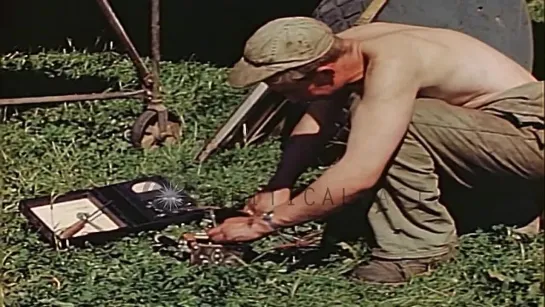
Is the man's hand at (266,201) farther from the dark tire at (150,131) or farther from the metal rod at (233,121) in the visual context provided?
the dark tire at (150,131)

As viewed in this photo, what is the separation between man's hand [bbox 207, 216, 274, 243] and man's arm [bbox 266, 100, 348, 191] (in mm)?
121

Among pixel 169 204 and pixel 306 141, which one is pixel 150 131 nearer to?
pixel 169 204

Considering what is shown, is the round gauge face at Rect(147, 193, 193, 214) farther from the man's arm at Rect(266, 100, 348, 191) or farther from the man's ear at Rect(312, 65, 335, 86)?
the man's ear at Rect(312, 65, 335, 86)

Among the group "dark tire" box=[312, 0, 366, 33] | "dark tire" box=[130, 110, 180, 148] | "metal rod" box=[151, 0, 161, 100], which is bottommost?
"dark tire" box=[130, 110, 180, 148]

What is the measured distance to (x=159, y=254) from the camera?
342cm

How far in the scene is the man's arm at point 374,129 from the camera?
10.0 feet

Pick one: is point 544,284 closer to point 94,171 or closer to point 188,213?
point 188,213

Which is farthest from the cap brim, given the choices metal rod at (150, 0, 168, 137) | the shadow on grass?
the shadow on grass

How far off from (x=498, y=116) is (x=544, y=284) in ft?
1.33

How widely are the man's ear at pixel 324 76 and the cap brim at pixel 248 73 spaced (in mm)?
86

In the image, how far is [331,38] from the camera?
309cm

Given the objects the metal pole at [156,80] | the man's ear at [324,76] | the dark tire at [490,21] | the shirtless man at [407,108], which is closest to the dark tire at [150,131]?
the metal pole at [156,80]

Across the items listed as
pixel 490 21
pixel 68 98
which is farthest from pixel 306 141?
pixel 68 98

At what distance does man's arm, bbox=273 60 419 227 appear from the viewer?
10.0ft
